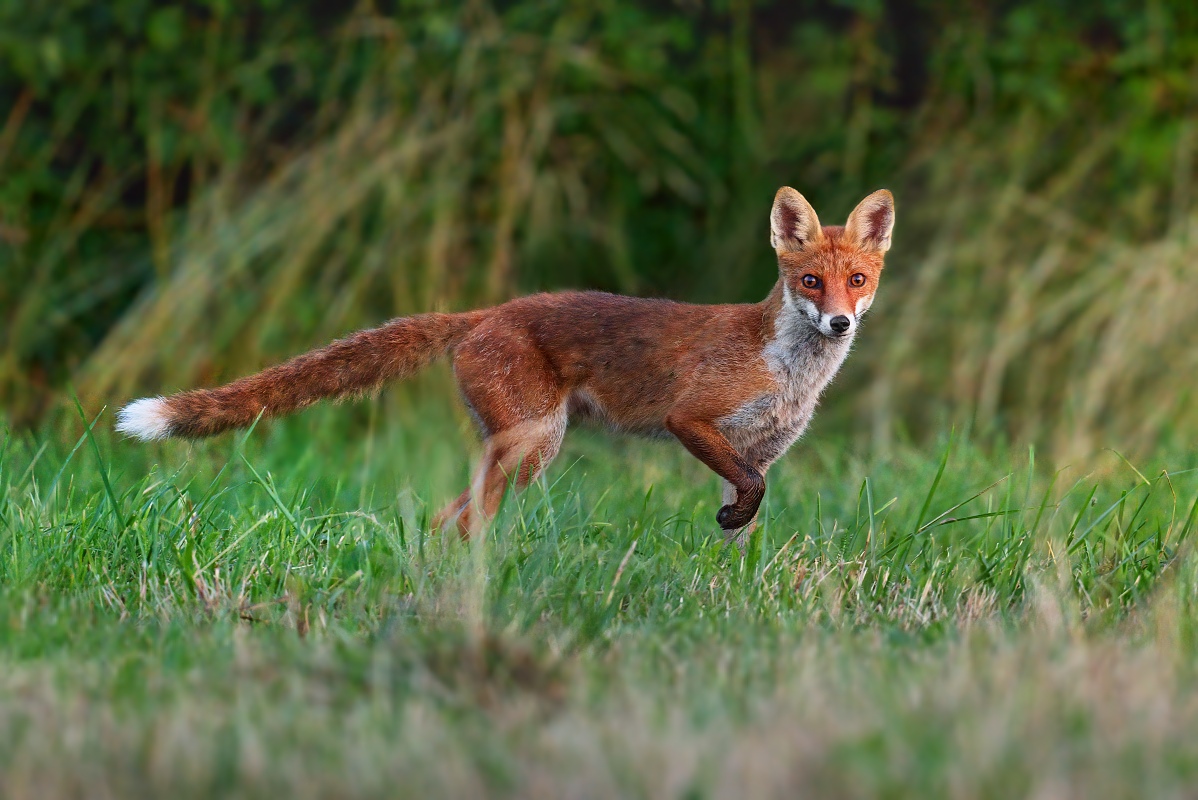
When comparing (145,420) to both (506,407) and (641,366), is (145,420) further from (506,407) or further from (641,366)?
(641,366)

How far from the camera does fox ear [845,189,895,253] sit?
17.3 ft

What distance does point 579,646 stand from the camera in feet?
11.6

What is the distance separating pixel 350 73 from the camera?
31.8 feet

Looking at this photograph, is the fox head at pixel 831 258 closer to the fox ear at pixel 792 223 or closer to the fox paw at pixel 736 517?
the fox ear at pixel 792 223

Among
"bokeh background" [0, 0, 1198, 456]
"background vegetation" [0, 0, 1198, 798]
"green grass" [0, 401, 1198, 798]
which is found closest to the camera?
"green grass" [0, 401, 1198, 798]

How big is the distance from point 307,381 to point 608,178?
491 cm

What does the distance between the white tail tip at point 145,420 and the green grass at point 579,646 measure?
24cm

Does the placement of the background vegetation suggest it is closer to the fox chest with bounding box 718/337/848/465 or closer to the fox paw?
the fox paw

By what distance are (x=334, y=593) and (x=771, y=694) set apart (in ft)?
4.56

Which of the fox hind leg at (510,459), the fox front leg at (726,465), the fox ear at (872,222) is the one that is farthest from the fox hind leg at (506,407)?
the fox ear at (872,222)

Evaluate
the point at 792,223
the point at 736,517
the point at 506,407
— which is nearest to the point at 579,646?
the point at 736,517

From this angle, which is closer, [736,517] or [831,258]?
[736,517]

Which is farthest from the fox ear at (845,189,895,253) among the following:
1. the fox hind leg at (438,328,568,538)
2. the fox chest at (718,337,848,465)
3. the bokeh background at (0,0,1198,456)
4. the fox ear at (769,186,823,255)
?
the bokeh background at (0,0,1198,456)

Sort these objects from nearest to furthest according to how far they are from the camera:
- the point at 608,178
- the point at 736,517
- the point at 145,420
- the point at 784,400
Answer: the point at 145,420 → the point at 736,517 → the point at 784,400 → the point at 608,178
